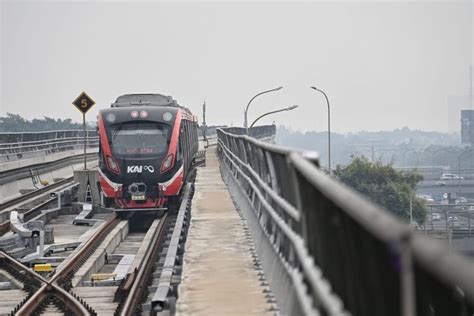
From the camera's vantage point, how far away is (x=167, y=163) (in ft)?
93.0

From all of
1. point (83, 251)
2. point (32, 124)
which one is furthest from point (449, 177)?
point (32, 124)

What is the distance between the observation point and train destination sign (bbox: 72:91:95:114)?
3788 centimetres

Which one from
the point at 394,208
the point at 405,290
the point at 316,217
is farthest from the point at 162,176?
the point at 405,290

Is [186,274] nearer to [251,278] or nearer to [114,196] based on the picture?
[251,278]

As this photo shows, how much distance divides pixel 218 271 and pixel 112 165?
17110 millimetres

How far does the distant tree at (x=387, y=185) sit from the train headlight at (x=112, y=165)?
7.24 metres

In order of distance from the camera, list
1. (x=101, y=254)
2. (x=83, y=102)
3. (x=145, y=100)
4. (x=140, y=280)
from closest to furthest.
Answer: (x=140, y=280), (x=101, y=254), (x=145, y=100), (x=83, y=102)

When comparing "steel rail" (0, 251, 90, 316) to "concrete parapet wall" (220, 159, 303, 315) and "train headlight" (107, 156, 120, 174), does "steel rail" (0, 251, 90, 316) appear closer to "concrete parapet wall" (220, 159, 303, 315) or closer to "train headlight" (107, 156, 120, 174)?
"concrete parapet wall" (220, 159, 303, 315)

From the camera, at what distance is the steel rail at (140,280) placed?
1506cm

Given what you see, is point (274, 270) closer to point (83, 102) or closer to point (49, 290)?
point (49, 290)

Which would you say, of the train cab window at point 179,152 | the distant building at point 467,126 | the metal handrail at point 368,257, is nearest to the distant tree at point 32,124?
the distant building at point 467,126

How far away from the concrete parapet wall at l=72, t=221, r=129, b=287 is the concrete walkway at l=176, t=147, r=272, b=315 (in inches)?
94.3

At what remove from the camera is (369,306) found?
423cm

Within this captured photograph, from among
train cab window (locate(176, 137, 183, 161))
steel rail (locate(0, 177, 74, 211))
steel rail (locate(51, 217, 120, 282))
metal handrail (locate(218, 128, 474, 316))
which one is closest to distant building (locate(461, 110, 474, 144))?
steel rail (locate(0, 177, 74, 211))
